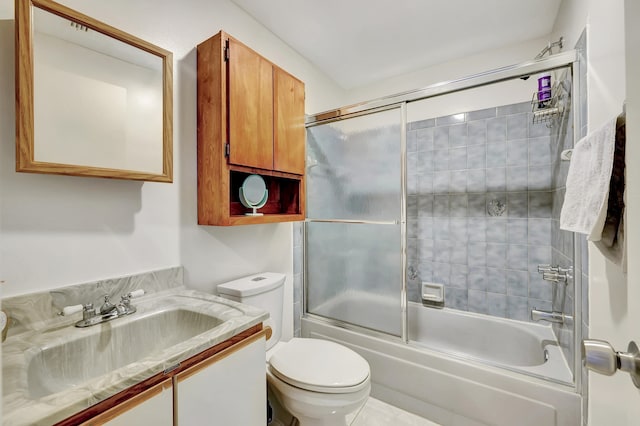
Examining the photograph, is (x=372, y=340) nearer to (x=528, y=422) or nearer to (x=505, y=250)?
(x=528, y=422)

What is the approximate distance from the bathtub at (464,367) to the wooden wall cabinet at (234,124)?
102cm

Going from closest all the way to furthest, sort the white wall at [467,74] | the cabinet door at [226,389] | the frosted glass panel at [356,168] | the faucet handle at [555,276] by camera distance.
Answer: the cabinet door at [226,389], the faucet handle at [555,276], the frosted glass panel at [356,168], the white wall at [467,74]

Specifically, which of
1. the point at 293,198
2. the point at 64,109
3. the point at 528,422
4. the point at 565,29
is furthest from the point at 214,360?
the point at 565,29

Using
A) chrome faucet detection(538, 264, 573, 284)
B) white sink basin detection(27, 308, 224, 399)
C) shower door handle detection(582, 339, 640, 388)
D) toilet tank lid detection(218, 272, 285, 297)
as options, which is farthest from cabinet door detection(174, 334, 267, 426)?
chrome faucet detection(538, 264, 573, 284)

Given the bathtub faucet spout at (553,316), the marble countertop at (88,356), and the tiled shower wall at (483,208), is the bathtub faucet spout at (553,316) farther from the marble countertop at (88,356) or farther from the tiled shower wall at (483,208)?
the marble countertop at (88,356)

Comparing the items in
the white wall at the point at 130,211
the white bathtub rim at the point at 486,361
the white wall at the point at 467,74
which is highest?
the white wall at the point at 467,74

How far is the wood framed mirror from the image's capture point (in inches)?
36.3

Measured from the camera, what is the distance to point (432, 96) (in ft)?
5.38

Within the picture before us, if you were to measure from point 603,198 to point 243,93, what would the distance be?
1.47 metres

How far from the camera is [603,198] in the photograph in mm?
705

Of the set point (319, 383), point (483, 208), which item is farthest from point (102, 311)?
point (483, 208)

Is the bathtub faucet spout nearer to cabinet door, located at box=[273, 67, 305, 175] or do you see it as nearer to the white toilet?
the white toilet

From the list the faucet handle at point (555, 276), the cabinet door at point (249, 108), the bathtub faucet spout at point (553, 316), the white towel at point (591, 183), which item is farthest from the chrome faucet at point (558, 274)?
the cabinet door at point (249, 108)

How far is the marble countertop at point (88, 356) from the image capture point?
0.59 meters
